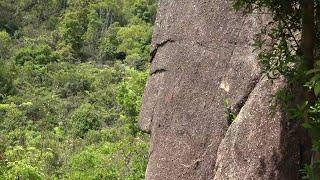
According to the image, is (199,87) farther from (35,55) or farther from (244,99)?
(35,55)

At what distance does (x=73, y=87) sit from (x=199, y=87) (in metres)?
28.0

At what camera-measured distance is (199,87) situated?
6219mm

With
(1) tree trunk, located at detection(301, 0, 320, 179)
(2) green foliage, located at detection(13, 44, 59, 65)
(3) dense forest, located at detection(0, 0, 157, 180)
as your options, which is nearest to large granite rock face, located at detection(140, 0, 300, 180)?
(1) tree trunk, located at detection(301, 0, 320, 179)

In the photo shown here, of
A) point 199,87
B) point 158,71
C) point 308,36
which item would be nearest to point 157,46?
point 158,71

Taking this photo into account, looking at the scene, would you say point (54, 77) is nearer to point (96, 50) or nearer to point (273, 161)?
point (96, 50)

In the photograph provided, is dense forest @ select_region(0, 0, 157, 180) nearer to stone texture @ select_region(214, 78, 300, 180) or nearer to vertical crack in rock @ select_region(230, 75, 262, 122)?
vertical crack in rock @ select_region(230, 75, 262, 122)

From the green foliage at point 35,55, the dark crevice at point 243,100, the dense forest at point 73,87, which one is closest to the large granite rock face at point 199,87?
the dark crevice at point 243,100

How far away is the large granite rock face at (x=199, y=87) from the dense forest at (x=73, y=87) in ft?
9.55

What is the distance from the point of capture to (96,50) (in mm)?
43375

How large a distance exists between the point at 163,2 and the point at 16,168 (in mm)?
3490

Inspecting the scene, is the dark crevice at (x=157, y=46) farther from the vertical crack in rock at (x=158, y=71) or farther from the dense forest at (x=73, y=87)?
the dense forest at (x=73, y=87)

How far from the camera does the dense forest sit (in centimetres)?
1338

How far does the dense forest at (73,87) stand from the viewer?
13.4m

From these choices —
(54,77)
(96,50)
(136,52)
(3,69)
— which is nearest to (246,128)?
(3,69)
